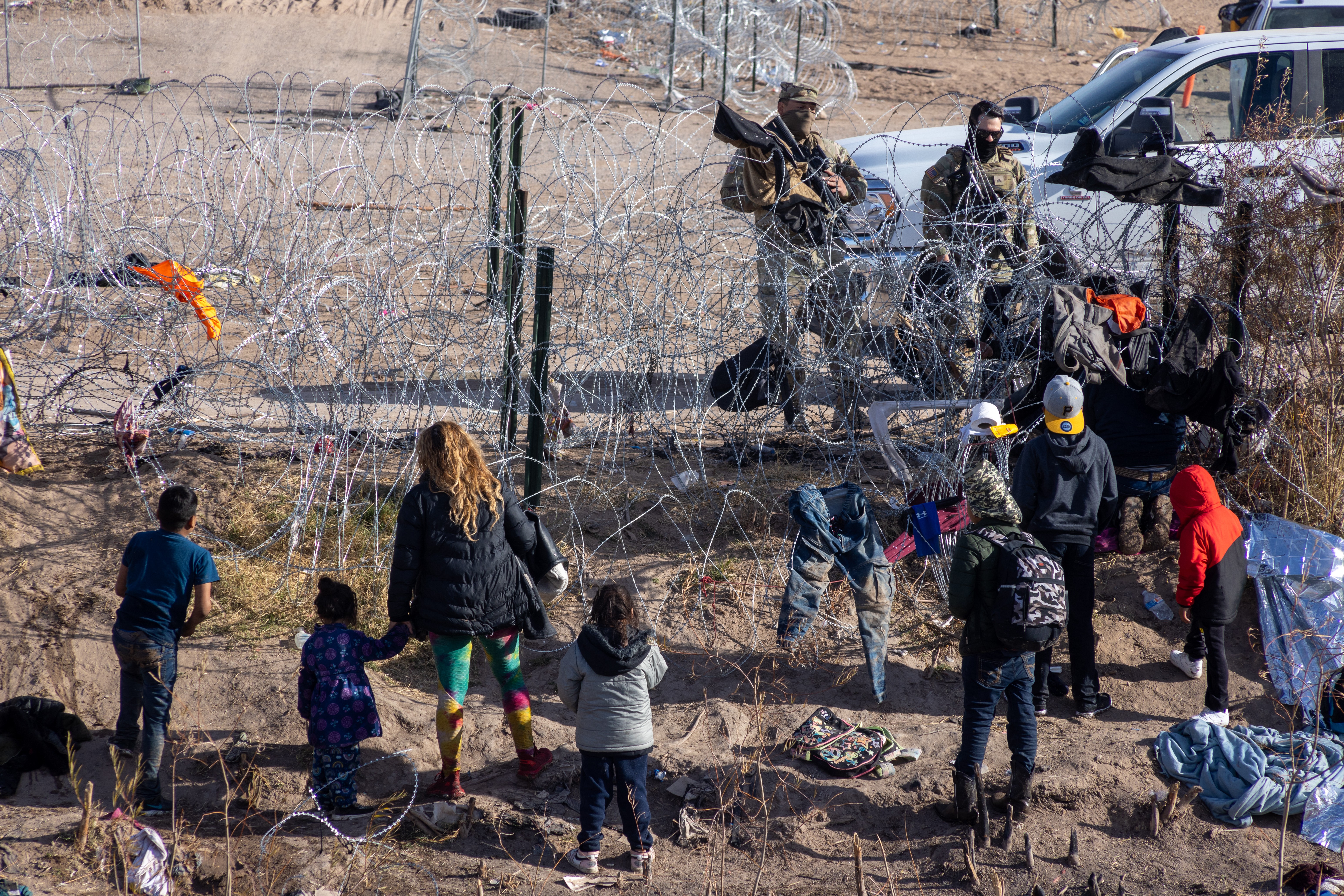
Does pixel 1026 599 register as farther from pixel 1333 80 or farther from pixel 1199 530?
pixel 1333 80

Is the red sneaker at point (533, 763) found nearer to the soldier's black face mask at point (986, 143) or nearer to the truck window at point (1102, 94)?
the soldier's black face mask at point (986, 143)

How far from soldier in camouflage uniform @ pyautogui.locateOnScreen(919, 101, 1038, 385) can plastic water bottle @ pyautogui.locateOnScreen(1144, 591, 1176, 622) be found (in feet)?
4.46

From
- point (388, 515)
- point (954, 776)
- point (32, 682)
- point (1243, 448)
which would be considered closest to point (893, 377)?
point (1243, 448)

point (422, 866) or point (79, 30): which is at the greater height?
point (79, 30)

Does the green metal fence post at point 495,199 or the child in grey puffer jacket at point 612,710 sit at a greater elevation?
the green metal fence post at point 495,199

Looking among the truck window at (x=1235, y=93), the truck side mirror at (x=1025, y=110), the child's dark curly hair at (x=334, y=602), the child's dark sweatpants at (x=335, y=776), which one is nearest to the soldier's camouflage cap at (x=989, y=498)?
the child's dark curly hair at (x=334, y=602)

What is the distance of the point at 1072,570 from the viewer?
441cm

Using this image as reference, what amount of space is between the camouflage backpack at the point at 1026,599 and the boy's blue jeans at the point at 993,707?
13 centimetres

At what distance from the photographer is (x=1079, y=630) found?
4492mm

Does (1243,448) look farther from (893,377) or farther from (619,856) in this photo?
(619,856)

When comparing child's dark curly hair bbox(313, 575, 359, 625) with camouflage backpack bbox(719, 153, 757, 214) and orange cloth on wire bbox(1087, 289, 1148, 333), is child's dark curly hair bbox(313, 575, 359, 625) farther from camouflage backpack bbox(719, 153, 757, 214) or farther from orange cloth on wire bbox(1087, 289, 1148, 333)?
orange cloth on wire bbox(1087, 289, 1148, 333)

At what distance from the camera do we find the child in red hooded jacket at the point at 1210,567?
14.1ft

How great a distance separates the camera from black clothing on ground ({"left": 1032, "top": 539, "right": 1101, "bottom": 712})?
171 inches

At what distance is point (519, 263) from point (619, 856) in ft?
9.41
